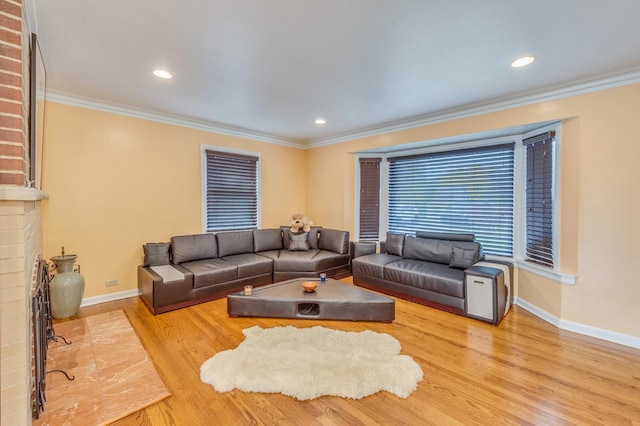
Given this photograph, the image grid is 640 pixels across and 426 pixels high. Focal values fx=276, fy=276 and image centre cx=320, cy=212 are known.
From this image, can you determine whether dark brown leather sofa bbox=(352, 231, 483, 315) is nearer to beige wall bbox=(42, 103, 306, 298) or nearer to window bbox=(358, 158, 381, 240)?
window bbox=(358, 158, 381, 240)

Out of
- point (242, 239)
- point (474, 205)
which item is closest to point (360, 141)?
point (474, 205)

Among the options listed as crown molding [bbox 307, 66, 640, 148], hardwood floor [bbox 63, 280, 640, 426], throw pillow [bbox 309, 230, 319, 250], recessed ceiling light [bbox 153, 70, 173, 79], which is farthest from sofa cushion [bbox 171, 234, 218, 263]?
crown molding [bbox 307, 66, 640, 148]

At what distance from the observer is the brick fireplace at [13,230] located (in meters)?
1.31

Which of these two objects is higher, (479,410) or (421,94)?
(421,94)

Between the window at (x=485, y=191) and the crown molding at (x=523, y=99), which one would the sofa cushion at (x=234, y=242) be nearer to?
the window at (x=485, y=191)

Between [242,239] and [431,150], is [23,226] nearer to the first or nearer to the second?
[242,239]

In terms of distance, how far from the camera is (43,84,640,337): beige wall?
8.95 feet

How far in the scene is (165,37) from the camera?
2168 mm

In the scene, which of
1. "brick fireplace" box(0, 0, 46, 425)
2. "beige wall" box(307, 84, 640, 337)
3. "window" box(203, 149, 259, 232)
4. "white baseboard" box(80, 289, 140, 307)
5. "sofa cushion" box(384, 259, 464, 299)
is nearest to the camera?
"brick fireplace" box(0, 0, 46, 425)

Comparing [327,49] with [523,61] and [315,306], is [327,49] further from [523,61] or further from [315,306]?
[315,306]

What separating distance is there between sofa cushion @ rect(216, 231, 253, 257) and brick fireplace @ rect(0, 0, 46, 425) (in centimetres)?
309

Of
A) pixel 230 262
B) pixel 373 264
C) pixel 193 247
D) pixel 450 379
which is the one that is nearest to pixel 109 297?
pixel 193 247

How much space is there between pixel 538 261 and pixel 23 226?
15.5 feet

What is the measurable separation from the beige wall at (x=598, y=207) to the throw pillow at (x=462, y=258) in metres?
0.75
